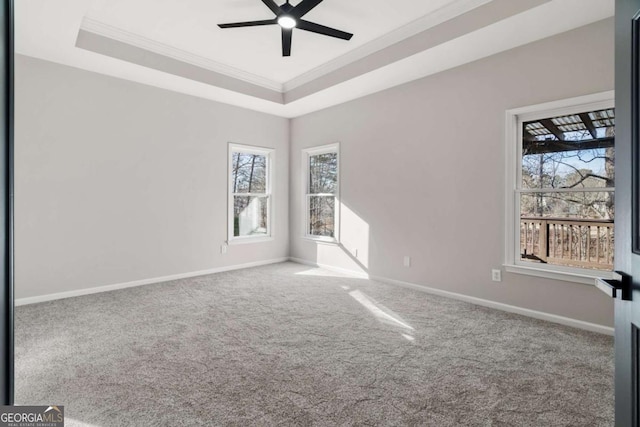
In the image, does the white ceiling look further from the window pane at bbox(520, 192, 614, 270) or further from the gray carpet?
the gray carpet

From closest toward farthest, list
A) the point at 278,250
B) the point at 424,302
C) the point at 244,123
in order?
the point at 424,302, the point at 244,123, the point at 278,250

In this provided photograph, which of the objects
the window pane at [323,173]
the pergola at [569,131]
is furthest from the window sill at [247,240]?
the pergola at [569,131]

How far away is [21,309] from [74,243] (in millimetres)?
817

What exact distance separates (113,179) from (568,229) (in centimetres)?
508

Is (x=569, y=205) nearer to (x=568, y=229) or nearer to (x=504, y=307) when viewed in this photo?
(x=568, y=229)

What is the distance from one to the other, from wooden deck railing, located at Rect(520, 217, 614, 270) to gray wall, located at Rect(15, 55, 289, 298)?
4036 mm

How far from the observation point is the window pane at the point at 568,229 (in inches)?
114

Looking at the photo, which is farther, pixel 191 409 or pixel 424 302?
pixel 424 302

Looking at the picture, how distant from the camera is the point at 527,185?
10.9 ft

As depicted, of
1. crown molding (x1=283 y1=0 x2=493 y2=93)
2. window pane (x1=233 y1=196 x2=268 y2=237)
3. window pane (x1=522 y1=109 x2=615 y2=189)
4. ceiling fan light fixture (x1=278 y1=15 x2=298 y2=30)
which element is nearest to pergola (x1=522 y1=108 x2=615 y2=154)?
window pane (x1=522 y1=109 x2=615 y2=189)

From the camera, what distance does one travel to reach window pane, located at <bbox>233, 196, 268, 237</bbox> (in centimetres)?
545

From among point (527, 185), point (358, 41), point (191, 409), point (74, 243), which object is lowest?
point (191, 409)

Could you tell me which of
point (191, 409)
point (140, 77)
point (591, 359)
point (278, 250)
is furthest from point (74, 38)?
point (591, 359)

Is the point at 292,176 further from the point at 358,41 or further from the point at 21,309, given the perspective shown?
the point at 21,309
